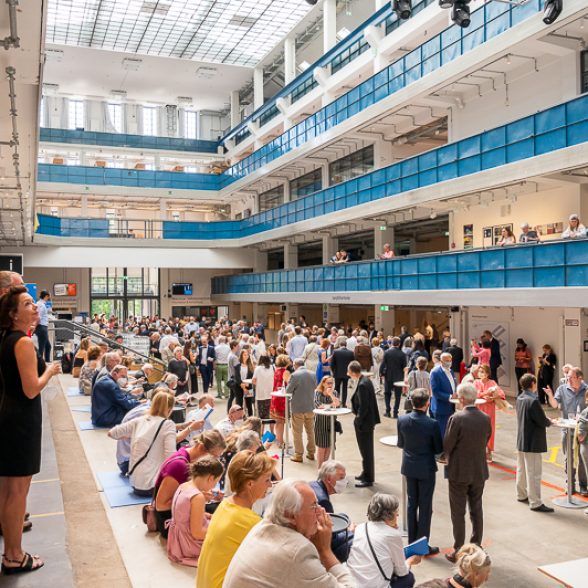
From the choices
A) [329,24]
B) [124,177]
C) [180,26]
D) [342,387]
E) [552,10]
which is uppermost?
[180,26]

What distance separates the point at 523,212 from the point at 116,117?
32297 mm

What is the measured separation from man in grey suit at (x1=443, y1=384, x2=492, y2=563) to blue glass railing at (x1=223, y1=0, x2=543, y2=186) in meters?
11.7

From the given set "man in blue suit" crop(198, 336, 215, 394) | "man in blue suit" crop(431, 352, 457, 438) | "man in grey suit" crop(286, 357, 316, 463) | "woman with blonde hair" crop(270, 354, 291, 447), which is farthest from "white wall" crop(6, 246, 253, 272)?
"man in blue suit" crop(431, 352, 457, 438)

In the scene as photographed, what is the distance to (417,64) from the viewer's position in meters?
18.3

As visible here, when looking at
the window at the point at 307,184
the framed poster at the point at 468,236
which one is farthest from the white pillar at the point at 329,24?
the framed poster at the point at 468,236

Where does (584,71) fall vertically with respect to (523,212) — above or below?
above

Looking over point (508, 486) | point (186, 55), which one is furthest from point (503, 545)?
point (186, 55)

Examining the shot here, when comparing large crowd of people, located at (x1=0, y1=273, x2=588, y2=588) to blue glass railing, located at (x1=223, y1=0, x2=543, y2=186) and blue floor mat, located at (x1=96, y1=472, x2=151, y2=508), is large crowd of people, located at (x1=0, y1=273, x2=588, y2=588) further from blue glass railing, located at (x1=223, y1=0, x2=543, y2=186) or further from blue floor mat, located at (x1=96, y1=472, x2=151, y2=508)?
blue glass railing, located at (x1=223, y1=0, x2=543, y2=186)

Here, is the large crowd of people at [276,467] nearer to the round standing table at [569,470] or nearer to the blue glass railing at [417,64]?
the round standing table at [569,470]

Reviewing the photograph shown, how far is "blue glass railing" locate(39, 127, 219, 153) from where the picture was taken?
3638 centimetres

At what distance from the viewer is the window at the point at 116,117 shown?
40.7 meters

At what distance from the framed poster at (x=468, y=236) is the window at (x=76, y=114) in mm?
30141

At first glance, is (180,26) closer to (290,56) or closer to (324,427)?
(290,56)

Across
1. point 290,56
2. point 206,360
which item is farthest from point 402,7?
point 290,56
